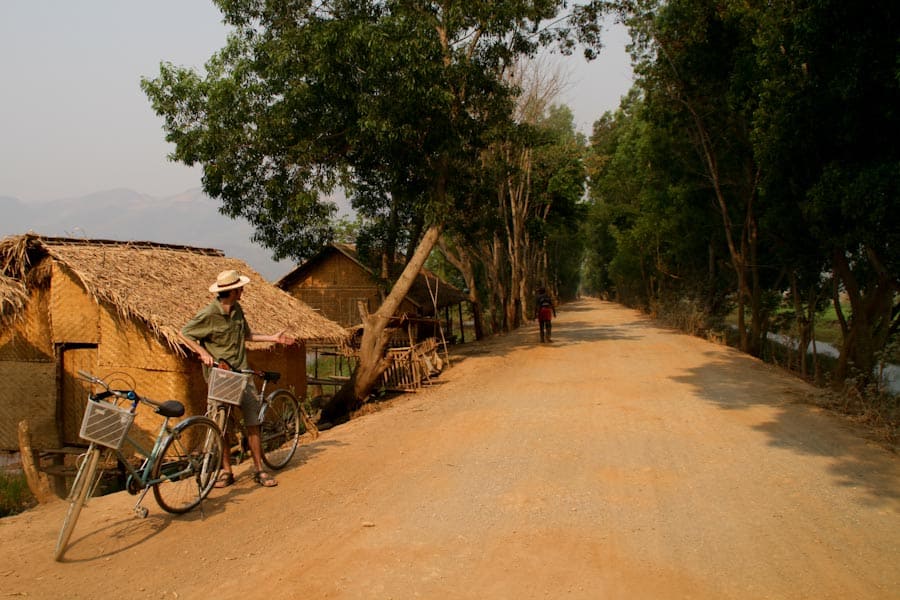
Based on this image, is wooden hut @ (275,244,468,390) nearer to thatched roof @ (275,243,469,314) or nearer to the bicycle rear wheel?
thatched roof @ (275,243,469,314)

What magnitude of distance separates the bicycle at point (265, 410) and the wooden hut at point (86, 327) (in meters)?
1.60

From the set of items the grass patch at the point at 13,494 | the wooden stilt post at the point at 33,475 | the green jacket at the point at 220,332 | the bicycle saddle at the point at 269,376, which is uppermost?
the green jacket at the point at 220,332

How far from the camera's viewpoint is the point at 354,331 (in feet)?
49.6

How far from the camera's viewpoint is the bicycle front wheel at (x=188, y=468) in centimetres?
507

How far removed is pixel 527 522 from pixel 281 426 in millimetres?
3778

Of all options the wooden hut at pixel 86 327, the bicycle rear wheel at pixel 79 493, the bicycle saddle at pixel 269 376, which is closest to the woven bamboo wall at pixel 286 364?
the wooden hut at pixel 86 327

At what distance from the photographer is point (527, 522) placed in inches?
195

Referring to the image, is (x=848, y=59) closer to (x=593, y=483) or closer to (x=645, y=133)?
(x=593, y=483)

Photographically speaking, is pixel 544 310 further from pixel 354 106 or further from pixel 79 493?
pixel 79 493

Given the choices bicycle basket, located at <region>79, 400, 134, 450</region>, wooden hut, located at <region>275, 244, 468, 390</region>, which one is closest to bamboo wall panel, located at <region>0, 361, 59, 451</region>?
bicycle basket, located at <region>79, 400, 134, 450</region>

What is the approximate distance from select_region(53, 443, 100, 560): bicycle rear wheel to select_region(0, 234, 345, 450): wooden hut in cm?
426

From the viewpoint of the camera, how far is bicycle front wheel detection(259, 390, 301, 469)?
6.71 m

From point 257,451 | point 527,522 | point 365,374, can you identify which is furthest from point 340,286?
point 527,522

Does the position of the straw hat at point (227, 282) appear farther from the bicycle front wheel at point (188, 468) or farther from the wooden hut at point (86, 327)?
the wooden hut at point (86, 327)
